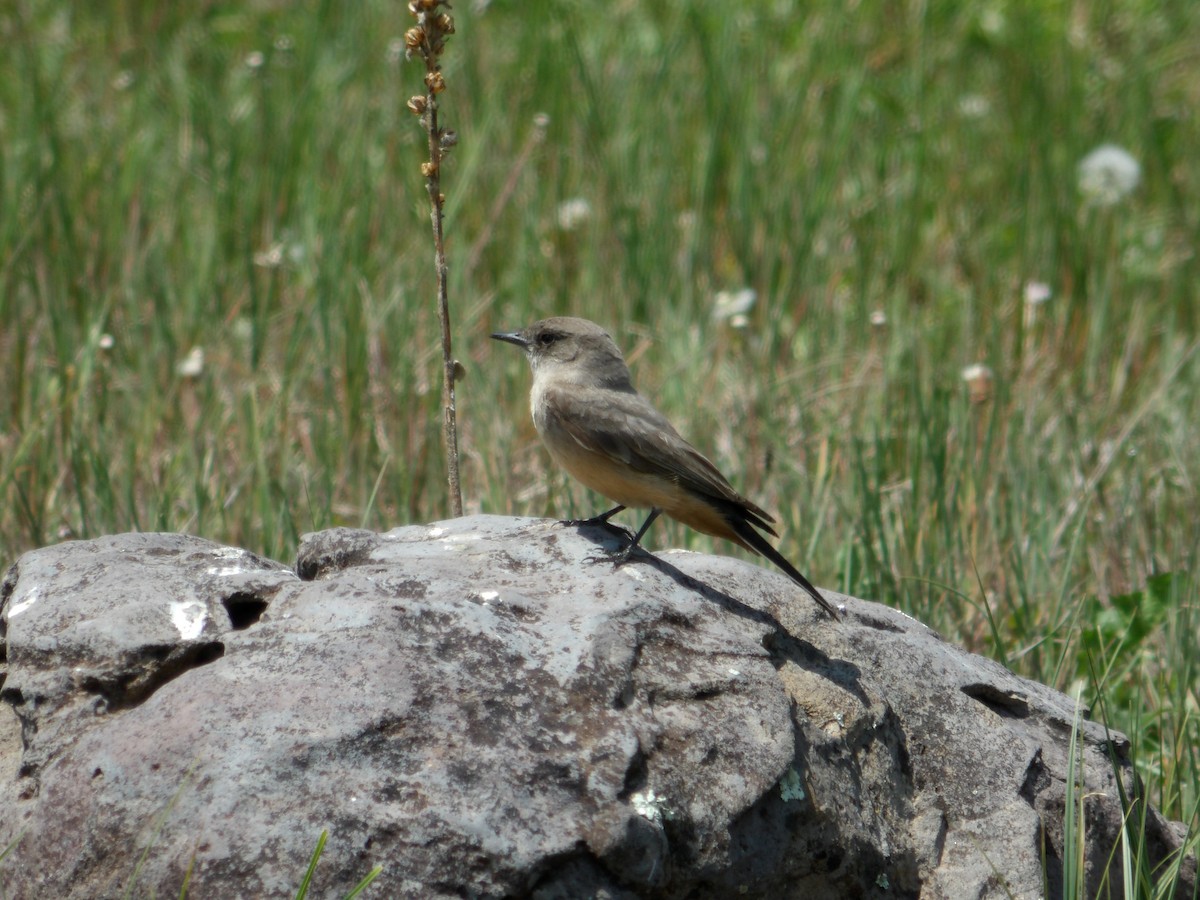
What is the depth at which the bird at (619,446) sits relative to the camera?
4148mm

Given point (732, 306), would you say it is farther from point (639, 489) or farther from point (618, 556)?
point (618, 556)

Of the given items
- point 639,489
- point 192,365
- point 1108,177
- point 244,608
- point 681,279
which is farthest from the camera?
point 1108,177

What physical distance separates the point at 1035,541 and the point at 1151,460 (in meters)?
1.30

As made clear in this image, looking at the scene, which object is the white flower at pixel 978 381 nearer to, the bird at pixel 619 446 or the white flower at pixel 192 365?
the bird at pixel 619 446

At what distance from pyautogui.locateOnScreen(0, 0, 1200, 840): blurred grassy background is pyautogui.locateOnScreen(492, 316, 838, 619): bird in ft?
2.37

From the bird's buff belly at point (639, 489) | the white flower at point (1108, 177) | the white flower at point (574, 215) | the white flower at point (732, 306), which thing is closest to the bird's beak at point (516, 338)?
the bird's buff belly at point (639, 489)

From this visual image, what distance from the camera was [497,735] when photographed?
271cm

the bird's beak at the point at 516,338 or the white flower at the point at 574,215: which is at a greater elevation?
Result: the white flower at the point at 574,215

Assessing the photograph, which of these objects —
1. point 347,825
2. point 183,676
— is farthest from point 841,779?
point 183,676

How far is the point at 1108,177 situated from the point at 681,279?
3166 mm

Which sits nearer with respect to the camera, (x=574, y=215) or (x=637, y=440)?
(x=637, y=440)

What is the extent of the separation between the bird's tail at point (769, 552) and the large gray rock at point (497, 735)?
0.04 m

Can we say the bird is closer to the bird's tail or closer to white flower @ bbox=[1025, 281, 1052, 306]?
the bird's tail

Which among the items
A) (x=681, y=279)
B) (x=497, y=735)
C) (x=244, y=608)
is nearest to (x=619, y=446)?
(x=244, y=608)
